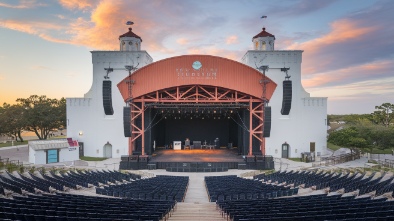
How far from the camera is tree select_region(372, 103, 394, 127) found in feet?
178

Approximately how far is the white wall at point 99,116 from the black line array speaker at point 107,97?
144cm

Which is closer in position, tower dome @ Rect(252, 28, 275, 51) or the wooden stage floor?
the wooden stage floor

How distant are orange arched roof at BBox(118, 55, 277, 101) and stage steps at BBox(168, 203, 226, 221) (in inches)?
745

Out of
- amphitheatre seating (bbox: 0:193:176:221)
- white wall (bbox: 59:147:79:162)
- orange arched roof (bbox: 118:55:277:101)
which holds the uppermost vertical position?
orange arched roof (bbox: 118:55:277:101)

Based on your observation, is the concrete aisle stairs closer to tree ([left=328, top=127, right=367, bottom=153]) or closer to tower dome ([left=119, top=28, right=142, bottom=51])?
tree ([left=328, top=127, right=367, bottom=153])

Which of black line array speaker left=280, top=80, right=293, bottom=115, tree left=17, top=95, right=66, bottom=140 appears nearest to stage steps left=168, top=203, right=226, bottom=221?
black line array speaker left=280, top=80, right=293, bottom=115

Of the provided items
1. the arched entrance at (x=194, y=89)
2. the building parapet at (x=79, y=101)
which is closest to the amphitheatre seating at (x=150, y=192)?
the arched entrance at (x=194, y=89)

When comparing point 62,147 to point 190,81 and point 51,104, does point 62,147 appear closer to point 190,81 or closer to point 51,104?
point 190,81

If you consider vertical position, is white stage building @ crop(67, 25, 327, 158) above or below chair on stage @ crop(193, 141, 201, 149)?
above

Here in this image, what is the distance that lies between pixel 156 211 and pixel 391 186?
43.4 feet

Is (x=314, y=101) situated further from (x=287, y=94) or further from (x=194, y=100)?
(x=194, y=100)

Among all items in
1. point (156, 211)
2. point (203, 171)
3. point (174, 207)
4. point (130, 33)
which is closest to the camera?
point (156, 211)

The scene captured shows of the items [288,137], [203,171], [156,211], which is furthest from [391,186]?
[288,137]

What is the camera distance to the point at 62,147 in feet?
99.9
